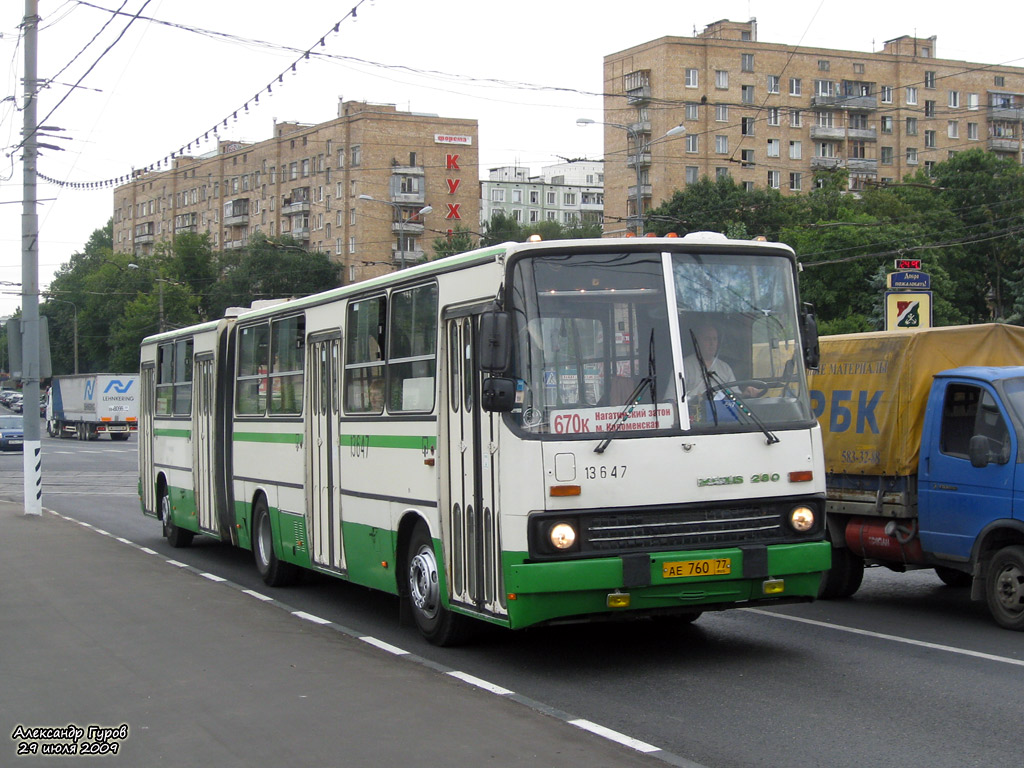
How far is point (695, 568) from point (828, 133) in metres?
85.6

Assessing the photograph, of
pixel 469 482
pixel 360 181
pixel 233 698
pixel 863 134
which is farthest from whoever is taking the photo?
pixel 863 134

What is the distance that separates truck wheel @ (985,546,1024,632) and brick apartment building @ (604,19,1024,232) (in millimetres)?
71517

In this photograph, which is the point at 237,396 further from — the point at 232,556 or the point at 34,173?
the point at 34,173

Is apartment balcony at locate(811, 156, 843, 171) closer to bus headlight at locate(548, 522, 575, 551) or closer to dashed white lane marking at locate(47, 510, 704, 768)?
dashed white lane marking at locate(47, 510, 704, 768)

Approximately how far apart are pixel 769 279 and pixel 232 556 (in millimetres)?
10375

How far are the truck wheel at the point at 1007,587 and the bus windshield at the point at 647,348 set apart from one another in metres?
2.36

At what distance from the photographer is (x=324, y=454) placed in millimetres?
12164

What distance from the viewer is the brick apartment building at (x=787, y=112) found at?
84188 mm

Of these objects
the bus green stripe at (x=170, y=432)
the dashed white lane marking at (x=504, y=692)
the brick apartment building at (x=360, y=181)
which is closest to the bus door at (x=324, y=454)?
the dashed white lane marking at (x=504, y=692)

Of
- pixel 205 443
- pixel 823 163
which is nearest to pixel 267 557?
pixel 205 443

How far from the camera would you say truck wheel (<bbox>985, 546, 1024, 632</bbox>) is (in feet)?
32.7

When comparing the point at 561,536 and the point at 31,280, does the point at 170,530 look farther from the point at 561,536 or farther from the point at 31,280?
the point at 561,536

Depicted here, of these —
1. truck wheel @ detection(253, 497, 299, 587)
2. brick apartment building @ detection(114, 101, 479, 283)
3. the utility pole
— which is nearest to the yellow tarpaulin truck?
truck wheel @ detection(253, 497, 299, 587)

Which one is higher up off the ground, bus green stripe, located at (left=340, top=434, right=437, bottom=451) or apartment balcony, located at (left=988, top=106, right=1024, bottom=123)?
apartment balcony, located at (left=988, top=106, right=1024, bottom=123)
